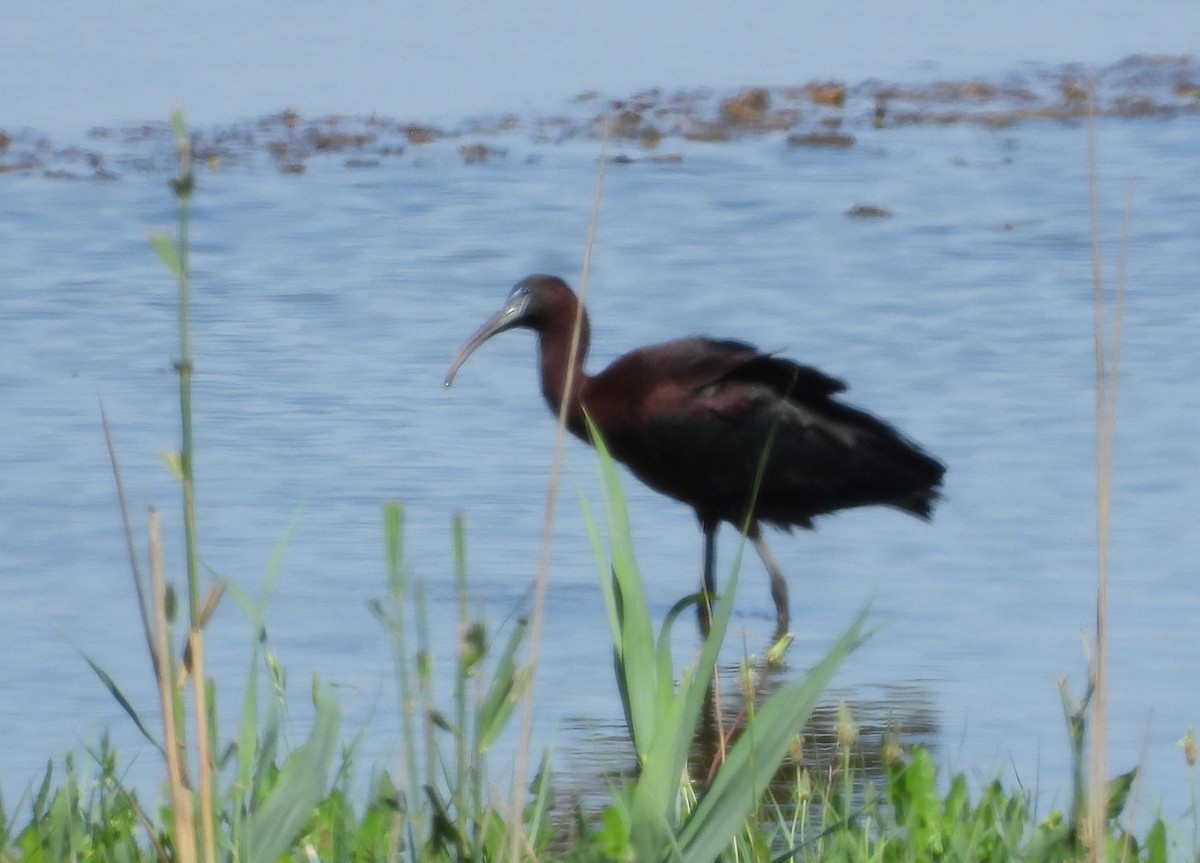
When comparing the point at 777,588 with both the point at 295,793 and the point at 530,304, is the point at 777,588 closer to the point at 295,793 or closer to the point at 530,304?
the point at 530,304

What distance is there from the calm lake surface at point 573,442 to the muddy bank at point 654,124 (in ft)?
1.01

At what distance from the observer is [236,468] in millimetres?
7211

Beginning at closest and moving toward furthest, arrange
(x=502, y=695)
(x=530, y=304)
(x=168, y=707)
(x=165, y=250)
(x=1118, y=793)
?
(x=165, y=250) < (x=168, y=707) < (x=502, y=695) < (x=1118, y=793) < (x=530, y=304)

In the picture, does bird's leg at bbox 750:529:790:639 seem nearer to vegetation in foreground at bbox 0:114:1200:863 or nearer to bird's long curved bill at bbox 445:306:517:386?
bird's long curved bill at bbox 445:306:517:386

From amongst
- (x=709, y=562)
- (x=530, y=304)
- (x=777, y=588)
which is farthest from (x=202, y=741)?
(x=530, y=304)

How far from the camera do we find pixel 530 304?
6891 mm

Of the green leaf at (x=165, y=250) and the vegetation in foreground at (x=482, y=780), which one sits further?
the vegetation in foreground at (x=482, y=780)

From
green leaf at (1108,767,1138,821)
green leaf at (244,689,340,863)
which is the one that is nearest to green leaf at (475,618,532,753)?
green leaf at (244,689,340,863)

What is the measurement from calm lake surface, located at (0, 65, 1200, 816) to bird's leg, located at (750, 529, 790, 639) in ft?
0.21

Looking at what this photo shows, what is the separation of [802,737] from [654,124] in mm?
11925

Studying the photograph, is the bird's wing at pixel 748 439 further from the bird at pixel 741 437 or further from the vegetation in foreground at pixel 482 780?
the vegetation in foreground at pixel 482 780

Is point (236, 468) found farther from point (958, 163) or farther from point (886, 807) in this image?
point (958, 163)

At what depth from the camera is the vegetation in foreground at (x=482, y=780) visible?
7.22ft

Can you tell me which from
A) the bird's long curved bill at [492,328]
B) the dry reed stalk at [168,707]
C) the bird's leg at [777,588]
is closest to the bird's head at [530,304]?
the bird's long curved bill at [492,328]
